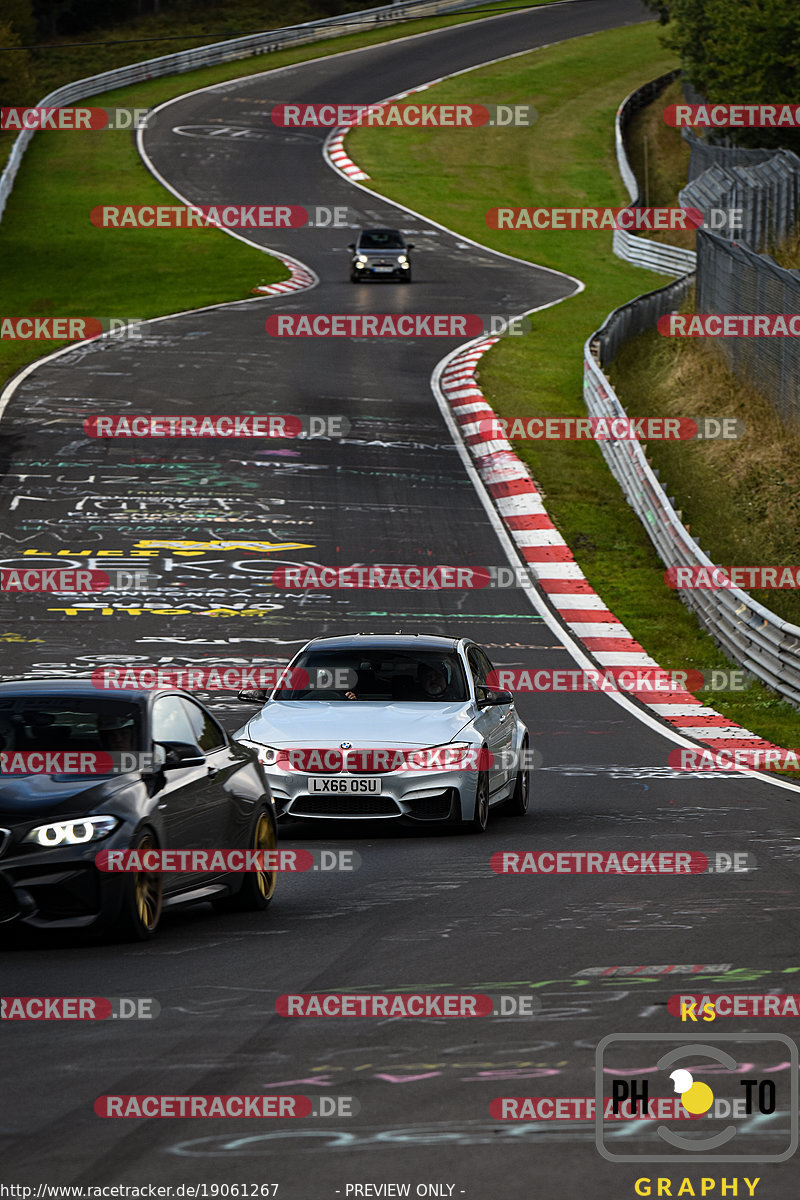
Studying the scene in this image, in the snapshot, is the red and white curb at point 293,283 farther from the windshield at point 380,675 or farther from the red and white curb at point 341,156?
the windshield at point 380,675

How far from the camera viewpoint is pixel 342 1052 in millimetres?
6910

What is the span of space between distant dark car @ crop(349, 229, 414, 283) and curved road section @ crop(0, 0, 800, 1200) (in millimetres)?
14542

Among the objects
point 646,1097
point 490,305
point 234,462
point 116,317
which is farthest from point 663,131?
point 646,1097

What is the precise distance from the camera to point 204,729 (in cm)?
1082

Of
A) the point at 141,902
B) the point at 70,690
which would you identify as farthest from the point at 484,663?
the point at 141,902

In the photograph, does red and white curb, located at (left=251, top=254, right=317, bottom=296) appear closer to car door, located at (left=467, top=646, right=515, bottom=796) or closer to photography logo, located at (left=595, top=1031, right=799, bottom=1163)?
car door, located at (left=467, top=646, right=515, bottom=796)

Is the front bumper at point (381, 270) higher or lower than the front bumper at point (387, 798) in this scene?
lower

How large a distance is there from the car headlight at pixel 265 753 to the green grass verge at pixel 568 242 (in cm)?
678

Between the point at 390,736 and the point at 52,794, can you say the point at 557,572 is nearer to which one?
the point at 390,736

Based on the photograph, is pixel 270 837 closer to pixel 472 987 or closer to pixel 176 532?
pixel 472 987

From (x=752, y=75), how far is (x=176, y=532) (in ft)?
97.4

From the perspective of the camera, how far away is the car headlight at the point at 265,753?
13.2m

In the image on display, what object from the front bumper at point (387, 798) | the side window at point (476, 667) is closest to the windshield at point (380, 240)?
the side window at point (476, 667)

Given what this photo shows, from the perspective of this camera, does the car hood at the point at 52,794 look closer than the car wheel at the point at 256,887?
Yes
